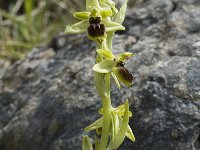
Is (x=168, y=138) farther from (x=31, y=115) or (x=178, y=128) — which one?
(x=31, y=115)

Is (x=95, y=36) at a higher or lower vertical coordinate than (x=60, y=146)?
higher

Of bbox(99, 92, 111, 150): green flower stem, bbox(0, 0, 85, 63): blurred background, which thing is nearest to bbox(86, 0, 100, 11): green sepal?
bbox(99, 92, 111, 150): green flower stem

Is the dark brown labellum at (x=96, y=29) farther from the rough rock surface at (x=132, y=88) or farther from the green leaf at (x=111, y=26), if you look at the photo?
the rough rock surface at (x=132, y=88)

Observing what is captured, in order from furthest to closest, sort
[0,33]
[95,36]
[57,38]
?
1. [0,33]
2. [57,38]
3. [95,36]

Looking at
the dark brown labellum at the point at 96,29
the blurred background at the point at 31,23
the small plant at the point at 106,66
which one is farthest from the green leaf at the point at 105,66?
the blurred background at the point at 31,23

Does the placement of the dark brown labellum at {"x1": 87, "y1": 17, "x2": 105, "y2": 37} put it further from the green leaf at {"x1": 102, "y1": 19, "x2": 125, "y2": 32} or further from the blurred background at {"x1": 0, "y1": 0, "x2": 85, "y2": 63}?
the blurred background at {"x1": 0, "y1": 0, "x2": 85, "y2": 63}

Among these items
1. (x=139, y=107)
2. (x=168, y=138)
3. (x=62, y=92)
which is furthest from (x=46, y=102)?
(x=168, y=138)

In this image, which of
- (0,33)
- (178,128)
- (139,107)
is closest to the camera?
(178,128)
